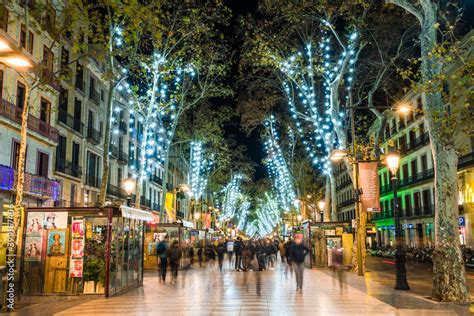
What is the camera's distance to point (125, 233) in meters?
16.3

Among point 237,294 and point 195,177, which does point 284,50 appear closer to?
point 237,294

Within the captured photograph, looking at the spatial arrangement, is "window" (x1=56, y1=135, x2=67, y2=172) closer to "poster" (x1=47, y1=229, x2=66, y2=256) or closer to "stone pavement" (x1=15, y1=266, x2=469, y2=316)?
"stone pavement" (x1=15, y1=266, x2=469, y2=316)

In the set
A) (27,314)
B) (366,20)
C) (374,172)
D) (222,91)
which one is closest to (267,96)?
(222,91)

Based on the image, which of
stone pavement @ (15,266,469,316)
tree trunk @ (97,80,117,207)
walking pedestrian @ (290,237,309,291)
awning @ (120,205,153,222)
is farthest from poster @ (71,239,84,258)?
walking pedestrian @ (290,237,309,291)

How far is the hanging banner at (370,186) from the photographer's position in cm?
1919

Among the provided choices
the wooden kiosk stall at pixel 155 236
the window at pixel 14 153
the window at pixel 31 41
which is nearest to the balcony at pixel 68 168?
the window at pixel 14 153

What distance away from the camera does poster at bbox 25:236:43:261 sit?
1458 centimetres

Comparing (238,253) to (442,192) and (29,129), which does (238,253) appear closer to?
(29,129)

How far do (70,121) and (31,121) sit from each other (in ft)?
18.9

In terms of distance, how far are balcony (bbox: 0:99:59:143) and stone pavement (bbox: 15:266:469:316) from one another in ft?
44.6

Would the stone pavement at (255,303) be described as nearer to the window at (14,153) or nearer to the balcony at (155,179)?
the window at (14,153)

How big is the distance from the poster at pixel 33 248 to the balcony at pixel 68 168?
1722cm

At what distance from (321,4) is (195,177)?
108 feet

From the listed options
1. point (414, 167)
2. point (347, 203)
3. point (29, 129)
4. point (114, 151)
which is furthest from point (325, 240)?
point (347, 203)
